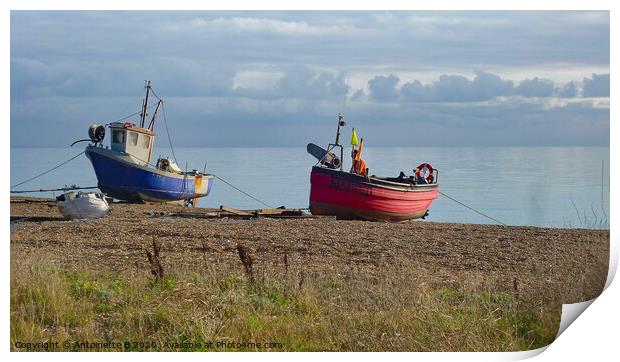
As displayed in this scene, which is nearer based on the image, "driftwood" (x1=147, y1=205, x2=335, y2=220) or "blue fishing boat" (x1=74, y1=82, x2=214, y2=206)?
"driftwood" (x1=147, y1=205, x2=335, y2=220)

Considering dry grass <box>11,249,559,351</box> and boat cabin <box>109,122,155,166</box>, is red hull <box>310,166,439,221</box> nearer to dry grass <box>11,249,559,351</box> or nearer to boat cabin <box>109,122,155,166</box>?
boat cabin <box>109,122,155,166</box>

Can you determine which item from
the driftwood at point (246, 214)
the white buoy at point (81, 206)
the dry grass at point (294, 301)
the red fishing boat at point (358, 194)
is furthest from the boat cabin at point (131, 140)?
the dry grass at point (294, 301)

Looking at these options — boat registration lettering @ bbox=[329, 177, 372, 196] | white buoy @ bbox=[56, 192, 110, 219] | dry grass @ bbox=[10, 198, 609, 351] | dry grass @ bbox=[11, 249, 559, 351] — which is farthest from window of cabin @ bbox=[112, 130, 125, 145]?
dry grass @ bbox=[11, 249, 559, 351]

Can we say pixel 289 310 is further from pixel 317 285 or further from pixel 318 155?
pixel 318 155

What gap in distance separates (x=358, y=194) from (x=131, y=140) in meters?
8.73

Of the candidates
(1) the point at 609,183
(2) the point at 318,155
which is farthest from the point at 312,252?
(2) the point at 318,155

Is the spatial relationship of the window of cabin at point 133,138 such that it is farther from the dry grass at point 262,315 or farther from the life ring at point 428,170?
the dry grass at point 262,315

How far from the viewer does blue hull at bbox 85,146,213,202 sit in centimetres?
2623

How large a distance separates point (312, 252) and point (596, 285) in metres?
6.31

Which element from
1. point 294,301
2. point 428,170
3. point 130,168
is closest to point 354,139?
point 428,170

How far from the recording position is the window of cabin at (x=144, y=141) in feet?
88.3

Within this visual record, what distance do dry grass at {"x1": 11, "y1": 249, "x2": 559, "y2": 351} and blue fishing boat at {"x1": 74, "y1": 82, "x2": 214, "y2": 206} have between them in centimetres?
1792

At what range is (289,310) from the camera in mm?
7832

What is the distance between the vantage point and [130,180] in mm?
26266
